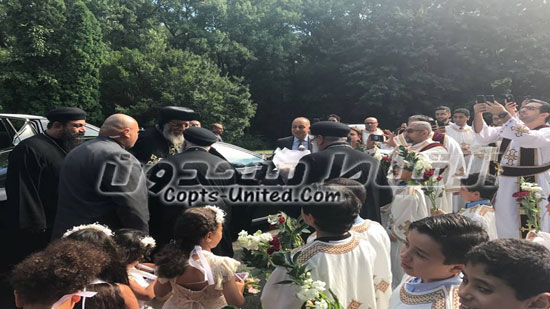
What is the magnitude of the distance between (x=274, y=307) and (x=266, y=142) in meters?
28.0

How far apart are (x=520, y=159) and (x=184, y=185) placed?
3.88m

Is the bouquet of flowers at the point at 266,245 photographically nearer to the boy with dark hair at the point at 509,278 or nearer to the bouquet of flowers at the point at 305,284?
the bouquet of flowers at the point at 305,284

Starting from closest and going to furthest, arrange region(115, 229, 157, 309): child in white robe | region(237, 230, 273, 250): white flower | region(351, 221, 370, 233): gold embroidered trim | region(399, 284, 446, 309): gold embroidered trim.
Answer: region(399, 284, 446, 309): gold embroidered trim < region(237, 230, 273, 250): white flower < region(115, 229, 157, 309): child in white robe < region(351, 221, 370, 233): gold embroidered trim

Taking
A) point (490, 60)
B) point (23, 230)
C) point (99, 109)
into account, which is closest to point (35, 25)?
point (99, 109)

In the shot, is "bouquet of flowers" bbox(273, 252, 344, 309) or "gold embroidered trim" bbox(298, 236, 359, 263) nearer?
"bouquet of flowers" bbox(273, 252, 344, 309)

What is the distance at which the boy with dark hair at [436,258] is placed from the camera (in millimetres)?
1891

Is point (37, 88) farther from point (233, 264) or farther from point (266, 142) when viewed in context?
point (233, 264)

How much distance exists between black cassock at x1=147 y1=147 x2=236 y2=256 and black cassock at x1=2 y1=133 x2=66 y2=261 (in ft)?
2.83

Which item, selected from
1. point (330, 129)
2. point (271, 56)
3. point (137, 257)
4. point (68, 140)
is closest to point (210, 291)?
point (137, 257)

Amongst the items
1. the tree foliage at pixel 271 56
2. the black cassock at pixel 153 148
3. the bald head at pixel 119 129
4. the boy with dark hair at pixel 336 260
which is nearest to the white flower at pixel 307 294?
the boy with dark hair at pixel 336 260

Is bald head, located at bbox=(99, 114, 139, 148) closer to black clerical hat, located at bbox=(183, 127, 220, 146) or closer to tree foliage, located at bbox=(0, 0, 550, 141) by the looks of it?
black clerical hat, located at bbox=(183, 127, 220, 146)

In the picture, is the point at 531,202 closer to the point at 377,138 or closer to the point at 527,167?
the point at 527,167

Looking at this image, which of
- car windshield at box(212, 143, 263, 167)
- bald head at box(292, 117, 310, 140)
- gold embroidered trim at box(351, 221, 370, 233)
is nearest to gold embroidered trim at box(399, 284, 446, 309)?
gold embroidered trim at box(351, 221, 370, 233)

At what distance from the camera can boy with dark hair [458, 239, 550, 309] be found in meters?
1.48
